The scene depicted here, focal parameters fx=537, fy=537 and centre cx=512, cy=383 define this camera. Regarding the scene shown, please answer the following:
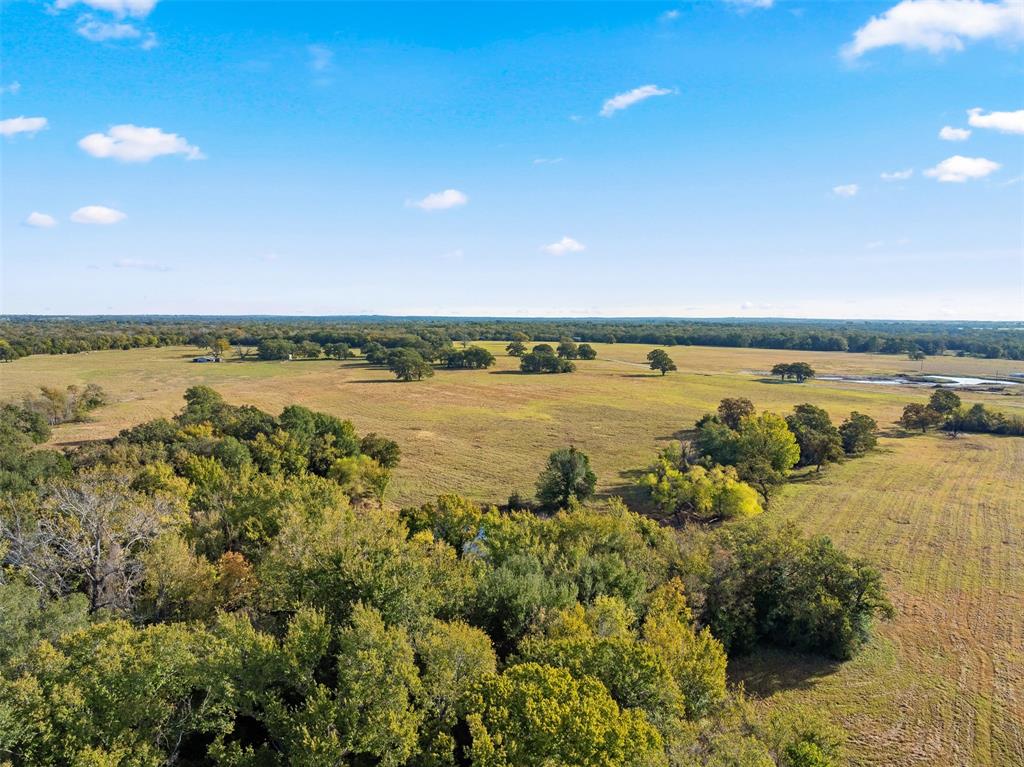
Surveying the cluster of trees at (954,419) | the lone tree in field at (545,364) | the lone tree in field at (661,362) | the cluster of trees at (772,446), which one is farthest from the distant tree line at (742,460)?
the lone tree in field at (545,364)

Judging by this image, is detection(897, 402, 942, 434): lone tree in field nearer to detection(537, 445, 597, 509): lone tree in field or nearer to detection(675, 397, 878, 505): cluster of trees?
detection(675, 397, 878, 505): cluster of trees

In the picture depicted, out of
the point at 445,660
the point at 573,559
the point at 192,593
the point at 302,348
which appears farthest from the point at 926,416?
the point at 302,348

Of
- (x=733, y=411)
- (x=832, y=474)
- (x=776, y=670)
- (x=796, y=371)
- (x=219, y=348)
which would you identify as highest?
(x=219, y=348)

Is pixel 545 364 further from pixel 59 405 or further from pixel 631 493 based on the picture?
pixel 59 405

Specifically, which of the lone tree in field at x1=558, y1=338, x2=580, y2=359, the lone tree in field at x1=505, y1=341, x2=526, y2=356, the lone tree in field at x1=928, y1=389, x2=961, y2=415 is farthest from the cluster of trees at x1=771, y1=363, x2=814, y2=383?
the lone tree in field at x1=505, y1=341, x2=526, y2=356

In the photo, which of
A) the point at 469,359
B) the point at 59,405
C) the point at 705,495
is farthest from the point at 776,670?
Result: the point at 469,359
